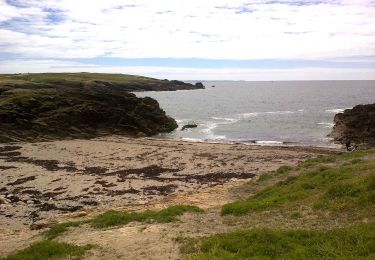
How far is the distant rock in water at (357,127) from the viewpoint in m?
53.2

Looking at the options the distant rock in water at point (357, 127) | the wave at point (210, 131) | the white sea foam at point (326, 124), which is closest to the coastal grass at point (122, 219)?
the distant rock in water at point (357, 127)

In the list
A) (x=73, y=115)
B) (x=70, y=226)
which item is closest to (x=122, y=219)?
(x=70, y=226)

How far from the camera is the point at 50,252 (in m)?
14.5

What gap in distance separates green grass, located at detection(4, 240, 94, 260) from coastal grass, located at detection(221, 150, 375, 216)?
23.0 feet

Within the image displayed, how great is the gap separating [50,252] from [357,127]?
52577 mm

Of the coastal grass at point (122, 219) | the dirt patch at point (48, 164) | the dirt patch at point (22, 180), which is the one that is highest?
the coastal grass at point (122, 219)

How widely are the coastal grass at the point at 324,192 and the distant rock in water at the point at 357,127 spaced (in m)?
29.8

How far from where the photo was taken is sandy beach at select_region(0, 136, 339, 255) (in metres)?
24.8

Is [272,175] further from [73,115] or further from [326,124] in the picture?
[326,124]

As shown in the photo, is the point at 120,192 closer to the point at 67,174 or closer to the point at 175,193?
the point at 175,193

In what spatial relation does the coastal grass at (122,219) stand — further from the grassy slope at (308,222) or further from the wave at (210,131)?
the wave at (210,131)

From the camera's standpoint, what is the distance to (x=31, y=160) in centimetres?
4175

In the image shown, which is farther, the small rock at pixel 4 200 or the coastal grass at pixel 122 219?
the small rock at pixel 4 200

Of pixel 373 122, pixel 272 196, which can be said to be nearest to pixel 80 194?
pixel 272 196
